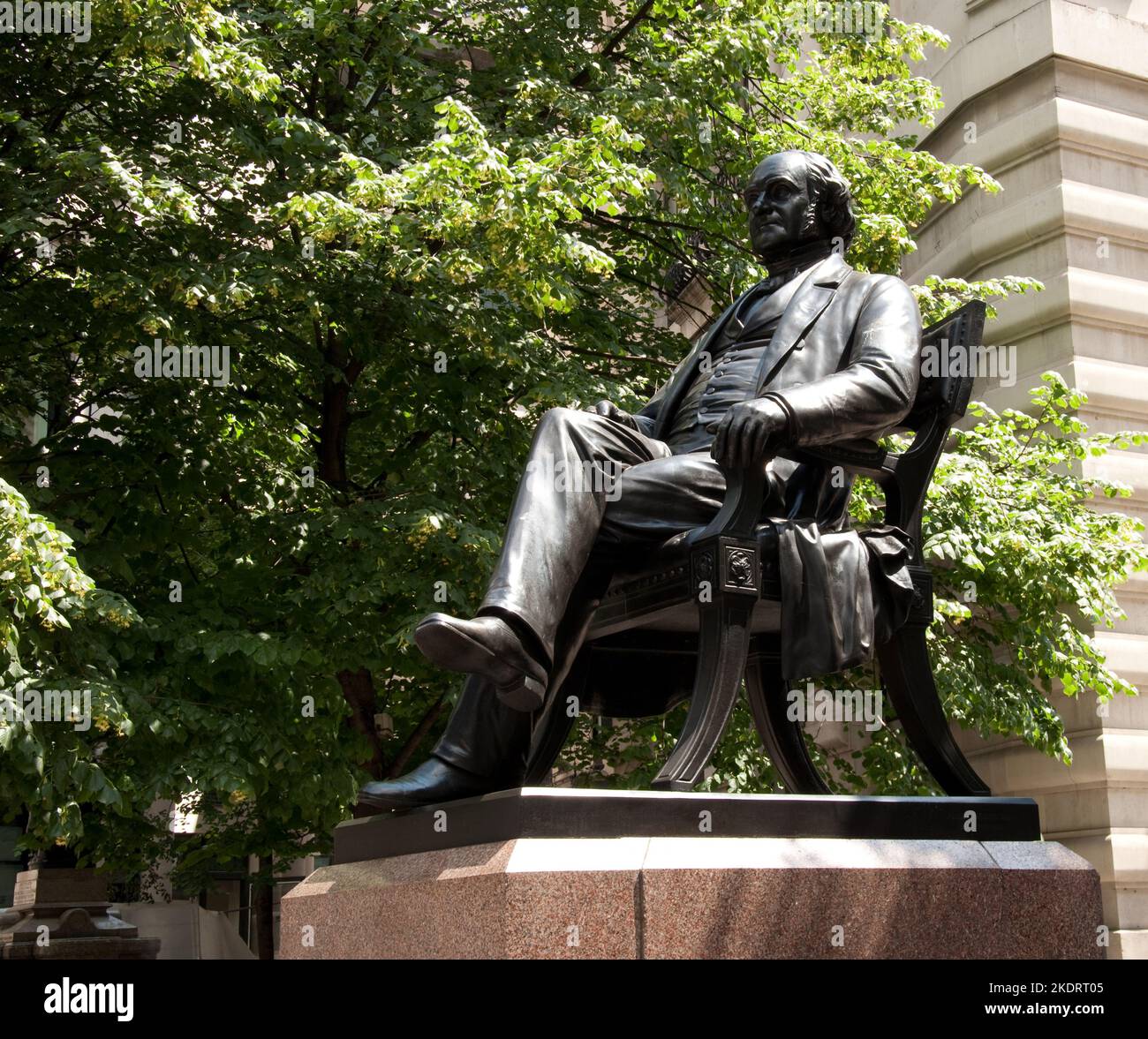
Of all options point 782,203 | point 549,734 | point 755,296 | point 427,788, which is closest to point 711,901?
point 427,788

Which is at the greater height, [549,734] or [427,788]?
[549,734]

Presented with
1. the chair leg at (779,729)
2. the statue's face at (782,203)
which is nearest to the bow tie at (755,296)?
the statue's face at (782,203)

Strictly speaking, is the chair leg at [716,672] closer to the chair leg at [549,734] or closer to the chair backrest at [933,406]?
the chair leg at [549,734]

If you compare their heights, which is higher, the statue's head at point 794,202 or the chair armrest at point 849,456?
the statue's head at point 794,202

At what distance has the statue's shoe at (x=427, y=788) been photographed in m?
4.96

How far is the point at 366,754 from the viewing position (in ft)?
38.2

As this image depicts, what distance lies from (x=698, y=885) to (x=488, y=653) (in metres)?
0.89

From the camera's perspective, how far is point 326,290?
1100 cm

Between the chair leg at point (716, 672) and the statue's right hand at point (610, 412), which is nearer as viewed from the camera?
the chair leg at point (716, 672)

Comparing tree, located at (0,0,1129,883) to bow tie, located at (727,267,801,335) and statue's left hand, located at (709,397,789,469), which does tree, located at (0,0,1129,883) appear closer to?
bow tie, located at (727,267,801,335)

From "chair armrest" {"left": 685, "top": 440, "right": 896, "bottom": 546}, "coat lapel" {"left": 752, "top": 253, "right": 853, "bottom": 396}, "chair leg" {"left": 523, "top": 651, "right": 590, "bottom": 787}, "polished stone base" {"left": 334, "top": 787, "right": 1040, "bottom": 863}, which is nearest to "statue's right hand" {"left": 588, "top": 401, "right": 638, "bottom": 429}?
"coat lapel" {"left": 752, "top": 253, "right": 853, "bottom": 396}

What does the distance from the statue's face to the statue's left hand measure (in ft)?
4.41

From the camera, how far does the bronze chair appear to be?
497cm

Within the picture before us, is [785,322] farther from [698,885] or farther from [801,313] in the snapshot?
[698,885]
